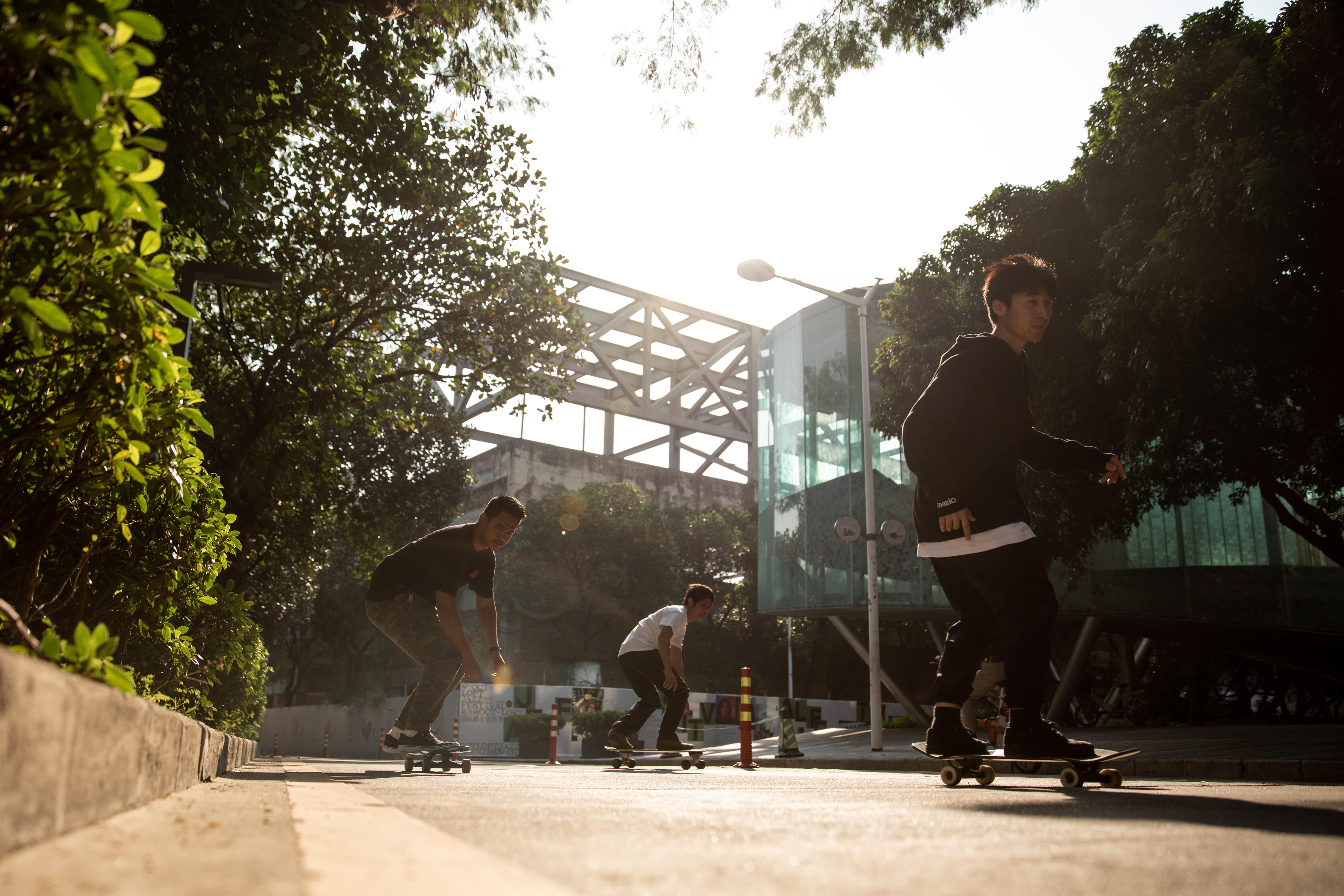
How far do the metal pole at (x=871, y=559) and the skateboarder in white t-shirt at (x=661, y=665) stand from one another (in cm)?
484

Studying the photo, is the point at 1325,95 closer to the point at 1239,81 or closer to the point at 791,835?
the point at 1239,81

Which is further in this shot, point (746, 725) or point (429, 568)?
point (746, 725)

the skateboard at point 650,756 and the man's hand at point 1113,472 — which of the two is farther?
the skateboard at point 650,756

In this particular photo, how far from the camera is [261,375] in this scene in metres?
11.2

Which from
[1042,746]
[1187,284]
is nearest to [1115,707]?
[1187,284]

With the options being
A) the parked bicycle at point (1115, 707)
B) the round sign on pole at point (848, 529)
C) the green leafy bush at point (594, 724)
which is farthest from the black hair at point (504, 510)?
the green leafy bush at point (594, 724)

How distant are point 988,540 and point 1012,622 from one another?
1.12ft

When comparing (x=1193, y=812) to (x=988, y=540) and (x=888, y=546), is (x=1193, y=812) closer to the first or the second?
(x=988, y=540)

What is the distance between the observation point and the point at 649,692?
975cm

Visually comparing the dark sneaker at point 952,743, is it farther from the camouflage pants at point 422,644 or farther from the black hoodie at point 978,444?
the camouflage pants at point 422,644

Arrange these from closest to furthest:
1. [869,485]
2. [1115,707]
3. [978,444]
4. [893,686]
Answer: [978,444]
[869,485]
[1115,707]
[893,686]

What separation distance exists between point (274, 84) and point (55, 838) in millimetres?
7368

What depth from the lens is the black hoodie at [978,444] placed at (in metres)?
4.25

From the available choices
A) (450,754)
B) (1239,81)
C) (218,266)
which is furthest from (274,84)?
(1239,81)
